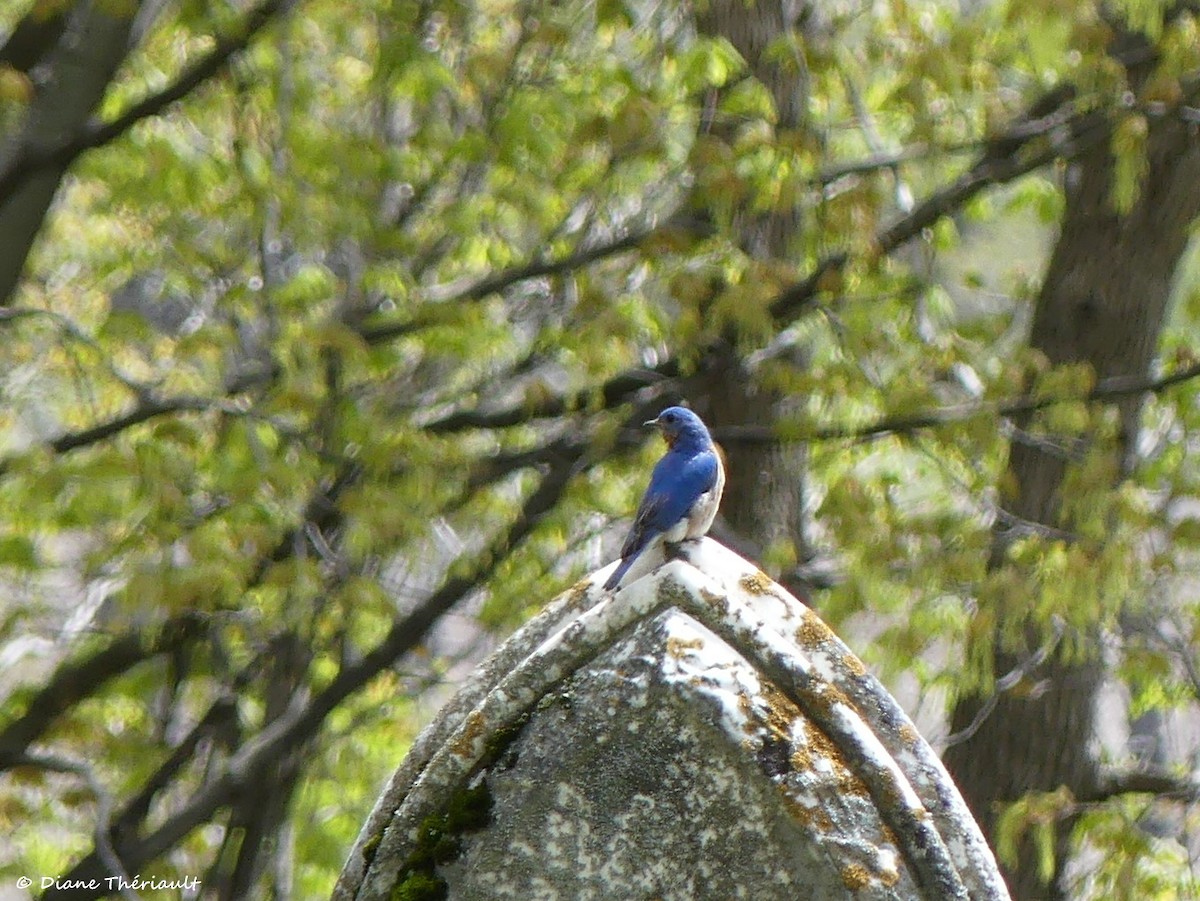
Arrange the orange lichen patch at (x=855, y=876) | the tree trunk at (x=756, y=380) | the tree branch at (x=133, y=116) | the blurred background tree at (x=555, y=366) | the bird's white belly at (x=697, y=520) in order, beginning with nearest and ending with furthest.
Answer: the orange lichen patch at (x=855, y=876) < the bird's white belly at (x=697, y=520) < the tree branch at (x=133, y=116) < the blurred background tree at (x=555, y=366) < the tree trunk at (x=756, y=380)

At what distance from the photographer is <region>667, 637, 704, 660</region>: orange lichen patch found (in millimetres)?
2156

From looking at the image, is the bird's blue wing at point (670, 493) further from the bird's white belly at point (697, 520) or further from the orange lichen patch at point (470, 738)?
the orange lichen patch at point (470, 738)

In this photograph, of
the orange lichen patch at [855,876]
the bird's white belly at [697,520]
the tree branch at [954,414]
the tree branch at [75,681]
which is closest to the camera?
the orange lichen patch at [855,876]

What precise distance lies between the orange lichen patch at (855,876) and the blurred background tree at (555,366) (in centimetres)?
311

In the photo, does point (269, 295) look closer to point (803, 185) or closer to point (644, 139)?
point (644, 139)

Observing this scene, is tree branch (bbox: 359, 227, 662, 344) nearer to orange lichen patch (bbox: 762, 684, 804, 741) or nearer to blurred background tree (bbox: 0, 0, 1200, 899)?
blurred background tree (bbox: 0, 0, 1200, 899)

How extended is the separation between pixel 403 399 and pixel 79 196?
105 inches

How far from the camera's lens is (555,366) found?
247 inches

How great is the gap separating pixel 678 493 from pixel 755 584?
0.70 metres

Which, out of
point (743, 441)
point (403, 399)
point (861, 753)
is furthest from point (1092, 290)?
point (861, 753)

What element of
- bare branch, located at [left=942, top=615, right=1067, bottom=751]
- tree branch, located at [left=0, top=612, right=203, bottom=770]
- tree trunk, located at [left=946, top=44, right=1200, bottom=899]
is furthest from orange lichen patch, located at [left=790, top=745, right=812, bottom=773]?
tree trunk, located at [left=946, top=44, right=1200, bottom=899]

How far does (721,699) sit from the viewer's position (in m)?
2.12

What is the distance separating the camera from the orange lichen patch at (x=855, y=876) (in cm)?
205

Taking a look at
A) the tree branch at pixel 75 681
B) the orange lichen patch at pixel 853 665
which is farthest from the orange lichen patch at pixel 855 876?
the tree branch at pixel 75 681
